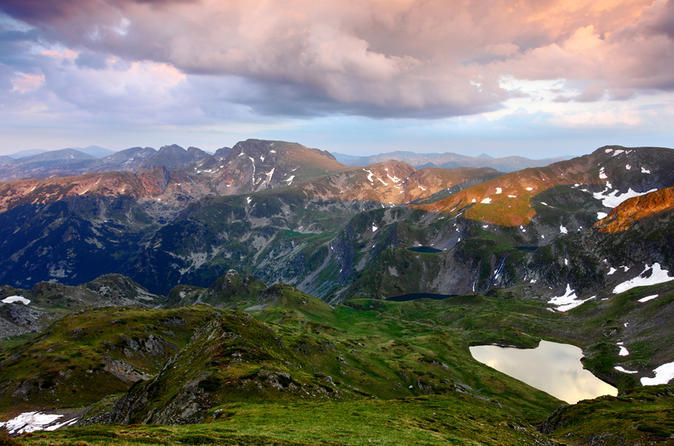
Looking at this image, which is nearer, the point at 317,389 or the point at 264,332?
the point at 317,389

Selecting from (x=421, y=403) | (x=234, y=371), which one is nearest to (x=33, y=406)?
(x=234, y=371)

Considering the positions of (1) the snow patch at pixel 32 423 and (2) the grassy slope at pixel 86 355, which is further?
(2) the grassy slope at pixel 86 355

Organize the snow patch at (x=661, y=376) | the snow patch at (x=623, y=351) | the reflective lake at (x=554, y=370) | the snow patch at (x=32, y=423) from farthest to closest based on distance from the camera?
the snow patch at (x=623, y=351) < the reflective lake at (x=554, y=370) < the snow patch at (x=661, y=376) < the snow patch at (x=32, y=423)

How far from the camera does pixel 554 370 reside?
17425cm

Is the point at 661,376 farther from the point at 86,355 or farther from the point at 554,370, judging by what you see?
the point at 86,355


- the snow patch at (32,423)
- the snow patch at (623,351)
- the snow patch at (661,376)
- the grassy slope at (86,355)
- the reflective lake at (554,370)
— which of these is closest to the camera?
the snow patch at (32,423)

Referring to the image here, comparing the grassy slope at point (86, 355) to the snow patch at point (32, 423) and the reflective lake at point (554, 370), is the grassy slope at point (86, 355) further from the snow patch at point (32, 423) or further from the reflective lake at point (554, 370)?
the reflective lake at point (554, 370)

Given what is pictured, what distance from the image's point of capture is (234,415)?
165ft

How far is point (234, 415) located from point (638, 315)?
751ft

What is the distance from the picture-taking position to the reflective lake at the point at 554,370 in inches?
5935

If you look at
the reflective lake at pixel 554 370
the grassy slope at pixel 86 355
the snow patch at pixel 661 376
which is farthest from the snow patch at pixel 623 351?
the grassy slope at pixel 86 355

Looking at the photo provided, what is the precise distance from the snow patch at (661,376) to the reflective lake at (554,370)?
12.0 m

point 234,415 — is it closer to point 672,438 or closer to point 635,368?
point 672,438

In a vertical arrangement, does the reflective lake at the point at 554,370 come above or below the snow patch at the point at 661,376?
below
